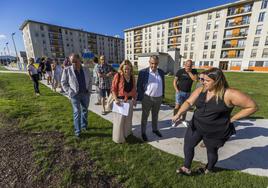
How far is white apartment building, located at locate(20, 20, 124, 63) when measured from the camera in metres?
46.7

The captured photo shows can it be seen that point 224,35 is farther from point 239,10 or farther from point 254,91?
point 254,91

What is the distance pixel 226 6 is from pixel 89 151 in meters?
48.0

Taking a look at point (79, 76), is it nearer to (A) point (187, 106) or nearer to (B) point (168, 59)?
(A) point (187, 106)

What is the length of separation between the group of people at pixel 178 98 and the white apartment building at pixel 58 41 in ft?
172

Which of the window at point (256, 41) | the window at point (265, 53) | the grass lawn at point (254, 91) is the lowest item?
the grass lawn at point (254, 91)

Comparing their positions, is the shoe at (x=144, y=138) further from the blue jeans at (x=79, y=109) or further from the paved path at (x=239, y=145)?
the blue jeans at (x=79, y=109)

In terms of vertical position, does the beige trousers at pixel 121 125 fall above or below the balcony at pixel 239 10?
below

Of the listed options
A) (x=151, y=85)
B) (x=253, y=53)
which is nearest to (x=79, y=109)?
(x=151, y=85)

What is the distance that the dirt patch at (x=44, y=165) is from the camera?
1972mm

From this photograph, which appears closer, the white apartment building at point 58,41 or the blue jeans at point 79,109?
the blue jeans at point 79,109

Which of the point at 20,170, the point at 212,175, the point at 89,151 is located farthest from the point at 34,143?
the point at 212,175

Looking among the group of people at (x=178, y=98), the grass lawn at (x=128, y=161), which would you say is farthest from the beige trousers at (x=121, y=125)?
the grass lawn at (x=128, y=161)

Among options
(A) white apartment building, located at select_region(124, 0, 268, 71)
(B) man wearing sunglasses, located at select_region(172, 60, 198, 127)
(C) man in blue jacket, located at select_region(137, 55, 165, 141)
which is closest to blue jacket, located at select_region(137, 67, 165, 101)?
(C) man in blue jacket, located at select_region(137, 55, 165, 141)

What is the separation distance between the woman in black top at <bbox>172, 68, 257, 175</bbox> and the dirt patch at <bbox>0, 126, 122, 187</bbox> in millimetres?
1372
